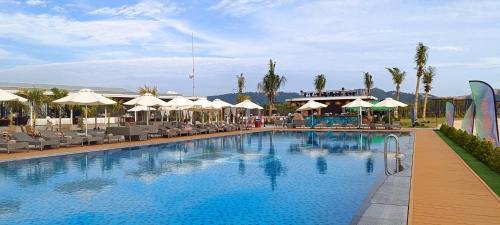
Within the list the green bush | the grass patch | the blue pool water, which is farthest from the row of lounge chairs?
the grass patch

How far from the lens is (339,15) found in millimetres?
18609

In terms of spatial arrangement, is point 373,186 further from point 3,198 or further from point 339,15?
point 339,15

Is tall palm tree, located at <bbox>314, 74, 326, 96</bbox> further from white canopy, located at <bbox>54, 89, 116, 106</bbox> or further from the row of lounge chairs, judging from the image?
white canopy, located at <bbox>54, 89, 116, 106</bbox>

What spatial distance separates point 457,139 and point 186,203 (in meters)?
12.9

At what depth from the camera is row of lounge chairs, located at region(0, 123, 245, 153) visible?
13.8 m

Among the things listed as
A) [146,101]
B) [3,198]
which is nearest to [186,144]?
[146,101]

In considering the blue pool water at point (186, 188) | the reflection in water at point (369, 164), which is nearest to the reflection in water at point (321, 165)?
the blue pool water at point (186, 188)

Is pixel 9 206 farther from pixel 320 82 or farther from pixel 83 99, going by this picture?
pixel 320 82

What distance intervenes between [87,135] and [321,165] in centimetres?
979

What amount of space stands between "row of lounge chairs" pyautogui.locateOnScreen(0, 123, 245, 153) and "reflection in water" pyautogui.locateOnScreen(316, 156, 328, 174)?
899 cm

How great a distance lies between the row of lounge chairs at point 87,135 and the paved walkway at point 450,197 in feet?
39.7

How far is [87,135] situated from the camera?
1642 centimetres

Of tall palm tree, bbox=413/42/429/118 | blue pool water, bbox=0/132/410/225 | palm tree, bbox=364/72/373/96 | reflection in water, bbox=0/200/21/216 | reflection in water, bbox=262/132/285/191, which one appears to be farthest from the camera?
palm tree, bbox=364/72/373/96

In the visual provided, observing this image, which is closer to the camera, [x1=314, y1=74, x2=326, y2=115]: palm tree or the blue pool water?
the blue pool water
